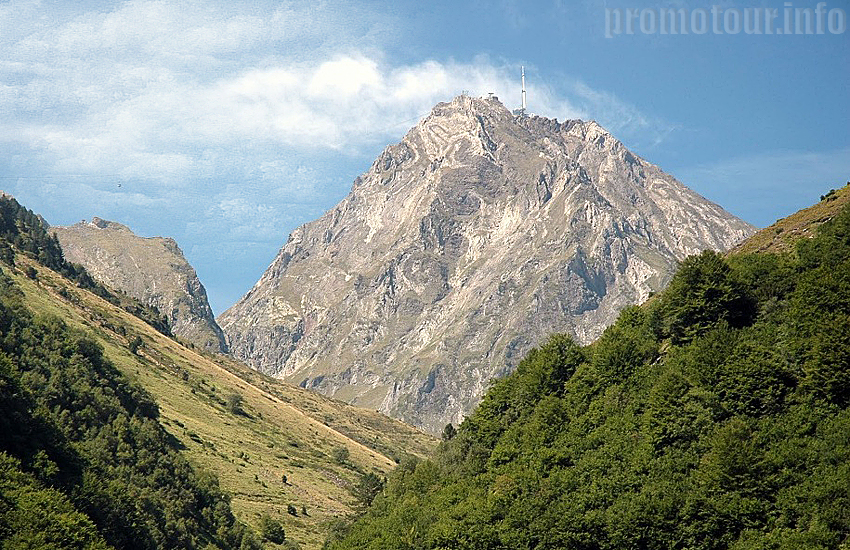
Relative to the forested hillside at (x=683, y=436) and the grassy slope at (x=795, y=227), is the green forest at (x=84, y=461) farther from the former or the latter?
the grassy slope at (x=795, y=227)

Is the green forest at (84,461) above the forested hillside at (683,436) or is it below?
below

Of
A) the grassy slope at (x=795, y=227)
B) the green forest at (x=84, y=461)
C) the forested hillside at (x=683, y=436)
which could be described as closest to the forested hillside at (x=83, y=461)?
the green forest at (x=84, y=461)

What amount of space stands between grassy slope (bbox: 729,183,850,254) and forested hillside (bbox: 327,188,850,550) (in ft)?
28.1

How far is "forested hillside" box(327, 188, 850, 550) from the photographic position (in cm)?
6950

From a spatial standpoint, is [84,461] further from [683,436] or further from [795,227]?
[795,227]

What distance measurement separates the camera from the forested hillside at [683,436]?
228ft

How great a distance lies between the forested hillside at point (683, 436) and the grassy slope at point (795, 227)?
28.1 ft

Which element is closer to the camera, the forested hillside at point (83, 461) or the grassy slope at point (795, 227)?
the forested hillside at point (83, 461)

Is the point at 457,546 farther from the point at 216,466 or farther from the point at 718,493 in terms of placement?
the point at 216,466

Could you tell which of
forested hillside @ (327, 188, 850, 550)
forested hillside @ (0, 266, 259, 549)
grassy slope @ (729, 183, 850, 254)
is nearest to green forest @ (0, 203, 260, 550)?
forested hillside @ (0, 266, 259, 549)

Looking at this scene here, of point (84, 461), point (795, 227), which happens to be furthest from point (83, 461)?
point (795, 227)

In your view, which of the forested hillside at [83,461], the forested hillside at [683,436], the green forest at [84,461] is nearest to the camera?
the forested hillside at [683,436]

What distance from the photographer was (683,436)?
8088 centimetres

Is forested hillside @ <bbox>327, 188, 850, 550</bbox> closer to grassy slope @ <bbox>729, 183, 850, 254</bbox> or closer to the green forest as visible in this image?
grassy slope @ <bbox>729, 183, 850, 254</bbox>
